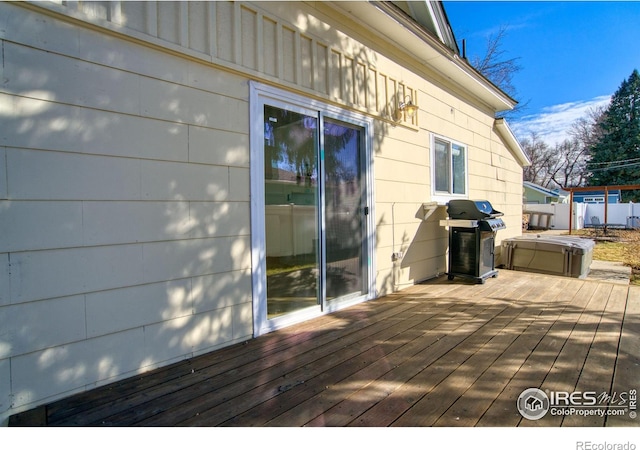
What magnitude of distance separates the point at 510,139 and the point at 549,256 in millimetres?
3285

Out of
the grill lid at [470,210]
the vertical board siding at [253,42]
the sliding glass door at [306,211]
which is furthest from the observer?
the grill lid at [470,210]

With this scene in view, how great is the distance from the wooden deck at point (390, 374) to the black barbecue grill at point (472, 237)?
126cm

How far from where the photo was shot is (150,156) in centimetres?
217

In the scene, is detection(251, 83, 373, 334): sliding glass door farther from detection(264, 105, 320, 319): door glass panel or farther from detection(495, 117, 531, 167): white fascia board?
detection(495, 117, 531, 167): white fascia board

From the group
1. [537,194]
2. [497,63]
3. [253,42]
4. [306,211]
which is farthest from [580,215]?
[253,42]

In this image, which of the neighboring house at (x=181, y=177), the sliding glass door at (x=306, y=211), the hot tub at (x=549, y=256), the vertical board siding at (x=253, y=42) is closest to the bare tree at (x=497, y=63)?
the hot tub at (x=549, y=256)

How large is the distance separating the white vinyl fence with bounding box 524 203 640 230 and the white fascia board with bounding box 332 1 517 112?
13.1m

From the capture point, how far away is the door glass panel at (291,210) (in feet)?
9.55

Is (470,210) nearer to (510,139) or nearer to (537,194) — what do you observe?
(510,139)

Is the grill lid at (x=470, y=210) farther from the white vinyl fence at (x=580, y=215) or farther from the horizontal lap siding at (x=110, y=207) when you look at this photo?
the white vinyl fence at (x=580, y=215)
